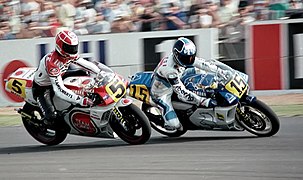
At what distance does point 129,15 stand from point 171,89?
20.0ft

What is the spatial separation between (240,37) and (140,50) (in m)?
2.04

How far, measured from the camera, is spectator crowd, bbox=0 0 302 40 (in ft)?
52.0

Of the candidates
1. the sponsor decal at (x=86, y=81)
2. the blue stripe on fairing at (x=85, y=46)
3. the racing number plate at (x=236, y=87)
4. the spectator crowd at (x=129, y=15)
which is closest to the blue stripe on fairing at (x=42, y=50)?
the spectator crowd at (x=129, y=15)

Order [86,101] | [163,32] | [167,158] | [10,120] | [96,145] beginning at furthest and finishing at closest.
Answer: [163,32], [10,120], [96,145], [86,101], [167,158]

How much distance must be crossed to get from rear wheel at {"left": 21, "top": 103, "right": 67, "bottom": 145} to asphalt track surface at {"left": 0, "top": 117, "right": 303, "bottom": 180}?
12 centimetres

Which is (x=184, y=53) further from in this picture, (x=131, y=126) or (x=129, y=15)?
(x=129, y=15)

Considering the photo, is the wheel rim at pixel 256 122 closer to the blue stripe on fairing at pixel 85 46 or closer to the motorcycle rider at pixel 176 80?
the motorcycle rider at pixel 176 80

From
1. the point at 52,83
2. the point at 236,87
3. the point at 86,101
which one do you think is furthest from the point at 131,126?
the point at 236,87

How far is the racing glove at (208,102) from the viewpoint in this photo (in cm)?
1035

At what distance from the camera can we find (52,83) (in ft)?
33.6

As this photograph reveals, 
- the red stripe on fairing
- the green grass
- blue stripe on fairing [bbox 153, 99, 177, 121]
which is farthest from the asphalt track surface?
the red stripe on fairing

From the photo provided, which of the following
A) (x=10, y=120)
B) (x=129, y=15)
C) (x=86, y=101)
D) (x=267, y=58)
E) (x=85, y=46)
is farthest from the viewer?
(x=85, y=46)

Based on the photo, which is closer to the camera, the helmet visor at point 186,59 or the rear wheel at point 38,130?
the helmet visor at point 186,59

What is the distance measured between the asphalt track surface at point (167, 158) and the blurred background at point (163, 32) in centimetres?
438
